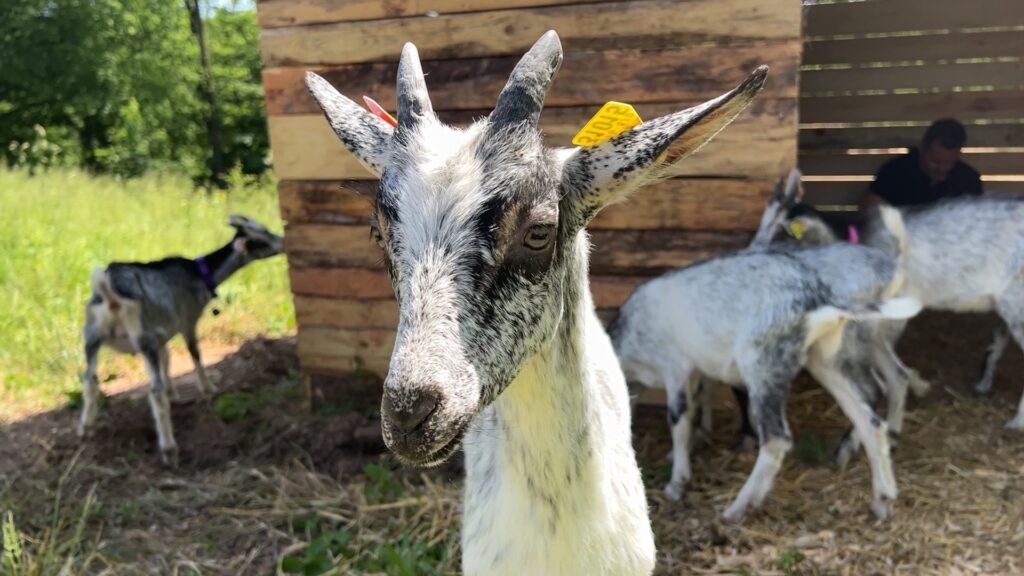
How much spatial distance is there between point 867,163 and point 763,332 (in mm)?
4559

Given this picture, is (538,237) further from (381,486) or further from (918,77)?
(918,77)

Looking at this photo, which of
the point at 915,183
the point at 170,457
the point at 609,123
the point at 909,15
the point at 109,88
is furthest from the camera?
the point at 109,88

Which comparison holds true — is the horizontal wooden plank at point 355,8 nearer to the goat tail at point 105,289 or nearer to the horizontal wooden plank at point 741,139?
the horizontal wooden plank at point 741,139

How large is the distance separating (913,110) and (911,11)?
91 centimetres

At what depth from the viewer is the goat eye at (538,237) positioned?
1.85m

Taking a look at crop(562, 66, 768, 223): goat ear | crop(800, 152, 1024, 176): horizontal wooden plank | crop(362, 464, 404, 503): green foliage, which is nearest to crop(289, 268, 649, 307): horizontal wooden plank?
crop(362, 464, 404, 503): green foliage

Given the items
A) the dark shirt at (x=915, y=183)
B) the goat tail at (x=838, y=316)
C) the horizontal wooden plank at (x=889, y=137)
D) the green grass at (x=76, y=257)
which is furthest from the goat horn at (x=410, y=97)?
the horizontal wooden plank at (x=889, y=137)

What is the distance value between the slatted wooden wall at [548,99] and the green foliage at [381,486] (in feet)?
3.21

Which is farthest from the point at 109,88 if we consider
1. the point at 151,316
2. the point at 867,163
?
the point at 867,163

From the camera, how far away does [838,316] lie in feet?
12.4

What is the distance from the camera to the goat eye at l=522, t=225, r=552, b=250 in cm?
185

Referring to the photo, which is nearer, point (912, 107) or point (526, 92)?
point (526, 92)

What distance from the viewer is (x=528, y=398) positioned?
2111mm

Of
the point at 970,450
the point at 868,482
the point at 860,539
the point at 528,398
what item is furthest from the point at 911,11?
the point at 528,398
